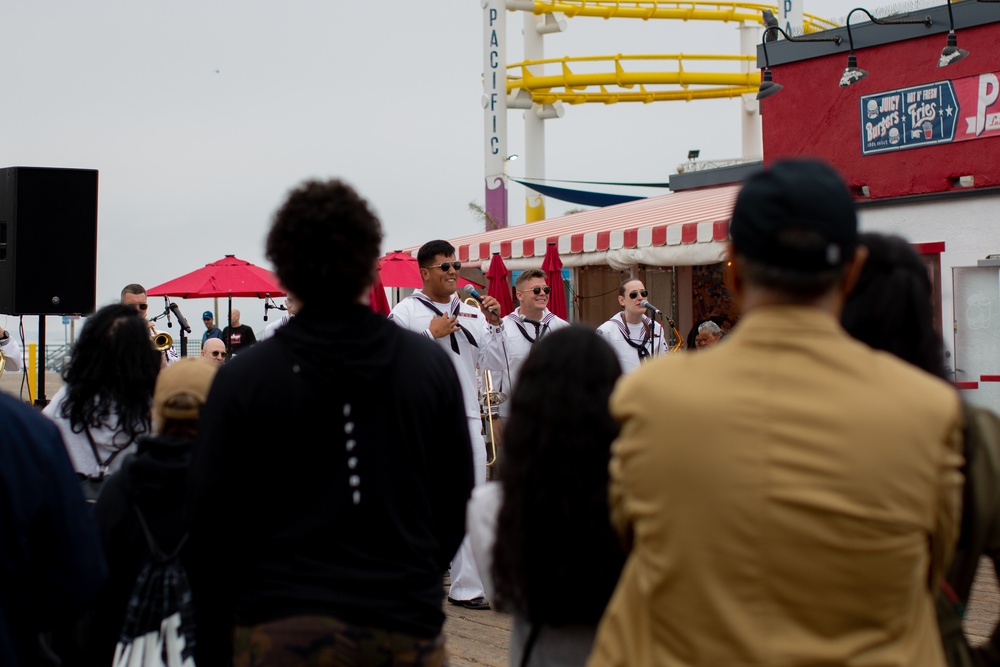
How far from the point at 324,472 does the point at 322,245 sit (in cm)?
53

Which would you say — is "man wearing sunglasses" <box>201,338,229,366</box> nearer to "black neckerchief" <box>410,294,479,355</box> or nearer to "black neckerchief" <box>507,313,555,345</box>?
"black neckerchief" <box>507,313,555,345</box>

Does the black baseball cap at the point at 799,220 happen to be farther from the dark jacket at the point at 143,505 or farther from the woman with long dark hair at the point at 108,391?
the woman with long dark hair at the point at 108,391

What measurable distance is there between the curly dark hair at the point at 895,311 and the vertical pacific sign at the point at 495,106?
2592 cm

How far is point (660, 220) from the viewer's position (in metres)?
14.2

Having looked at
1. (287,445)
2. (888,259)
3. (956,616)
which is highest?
(888,259)

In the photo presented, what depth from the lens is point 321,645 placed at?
2404 mm

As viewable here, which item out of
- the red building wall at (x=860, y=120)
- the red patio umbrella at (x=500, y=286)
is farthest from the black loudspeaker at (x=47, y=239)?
the red building wall at (x=860, y=120)

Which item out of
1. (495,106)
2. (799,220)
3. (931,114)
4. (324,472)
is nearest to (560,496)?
(324,472)

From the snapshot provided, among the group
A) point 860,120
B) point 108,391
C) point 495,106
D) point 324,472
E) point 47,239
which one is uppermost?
point 495,106

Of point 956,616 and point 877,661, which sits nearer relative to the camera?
point 877,661

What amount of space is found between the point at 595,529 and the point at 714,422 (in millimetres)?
733

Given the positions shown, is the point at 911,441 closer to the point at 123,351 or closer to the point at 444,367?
the point at 444,367

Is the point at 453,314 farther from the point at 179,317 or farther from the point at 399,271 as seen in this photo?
the point at 399,271

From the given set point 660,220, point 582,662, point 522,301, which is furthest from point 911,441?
point 660,220
